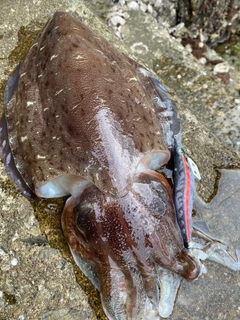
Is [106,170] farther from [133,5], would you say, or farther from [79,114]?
[133,5]

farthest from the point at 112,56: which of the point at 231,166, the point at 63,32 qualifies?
the point at 231,166

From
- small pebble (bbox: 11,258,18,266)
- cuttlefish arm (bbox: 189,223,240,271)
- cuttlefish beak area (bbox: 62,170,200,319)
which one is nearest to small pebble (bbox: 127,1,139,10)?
cuttlefish beak area (bbox: 62,170,200,319)

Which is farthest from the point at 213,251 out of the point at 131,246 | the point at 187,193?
the point at 131,246

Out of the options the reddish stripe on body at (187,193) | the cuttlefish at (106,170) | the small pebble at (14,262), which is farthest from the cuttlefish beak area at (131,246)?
the small pebble at (14,262)

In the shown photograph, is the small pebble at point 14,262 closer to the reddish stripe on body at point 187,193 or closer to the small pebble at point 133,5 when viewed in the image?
the reddish stripe on body at point 187,193

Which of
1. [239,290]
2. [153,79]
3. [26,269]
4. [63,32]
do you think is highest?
[63,32]

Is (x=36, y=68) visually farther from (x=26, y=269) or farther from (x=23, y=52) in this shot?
(x=26, y=269)

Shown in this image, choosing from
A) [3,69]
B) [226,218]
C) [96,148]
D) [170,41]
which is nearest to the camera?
[96,148]

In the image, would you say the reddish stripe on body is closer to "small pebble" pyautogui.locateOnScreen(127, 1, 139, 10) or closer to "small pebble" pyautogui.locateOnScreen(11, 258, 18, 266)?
"small pebble" pyautogui.locateOnScreen(11, 258, 18, 266)
